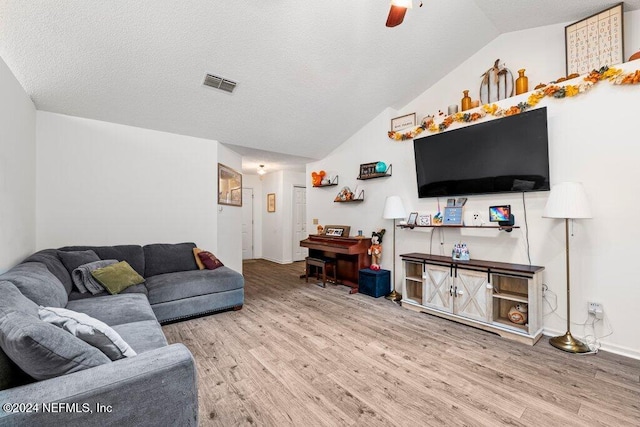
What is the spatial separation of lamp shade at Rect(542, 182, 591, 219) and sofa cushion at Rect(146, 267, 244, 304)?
136 inches

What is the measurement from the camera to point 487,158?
314 cm

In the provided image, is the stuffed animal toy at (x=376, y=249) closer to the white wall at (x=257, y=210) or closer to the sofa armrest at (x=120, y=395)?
the sofa armrest at (x=120, y=395)

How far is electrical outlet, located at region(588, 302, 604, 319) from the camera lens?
8.13ft

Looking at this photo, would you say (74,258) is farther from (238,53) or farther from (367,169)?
(367,169)

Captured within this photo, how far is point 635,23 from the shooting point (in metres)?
2.54

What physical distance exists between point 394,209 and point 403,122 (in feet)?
4.72

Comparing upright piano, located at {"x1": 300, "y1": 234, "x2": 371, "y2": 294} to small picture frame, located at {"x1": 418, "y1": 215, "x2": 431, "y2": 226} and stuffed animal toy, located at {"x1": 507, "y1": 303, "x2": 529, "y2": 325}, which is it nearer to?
small picture frame, located at {"x1": 418, "y1": 215, "x2": 431, "y2": 226}

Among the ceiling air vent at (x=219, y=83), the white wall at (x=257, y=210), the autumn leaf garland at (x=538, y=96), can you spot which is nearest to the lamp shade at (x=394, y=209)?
the autumn leaf garland at (x=538, y=96)

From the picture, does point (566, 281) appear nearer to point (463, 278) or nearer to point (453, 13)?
point (463, 278)

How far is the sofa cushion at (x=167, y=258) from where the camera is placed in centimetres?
346

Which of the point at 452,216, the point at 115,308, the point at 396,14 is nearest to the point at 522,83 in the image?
the point at 452,216

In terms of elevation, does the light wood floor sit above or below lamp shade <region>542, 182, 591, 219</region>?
below

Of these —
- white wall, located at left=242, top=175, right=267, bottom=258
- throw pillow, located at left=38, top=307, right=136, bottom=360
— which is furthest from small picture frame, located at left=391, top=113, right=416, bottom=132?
white wall, located at left=242, top=175, right=267, bottom=258

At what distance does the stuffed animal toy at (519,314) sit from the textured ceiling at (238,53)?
305cm
